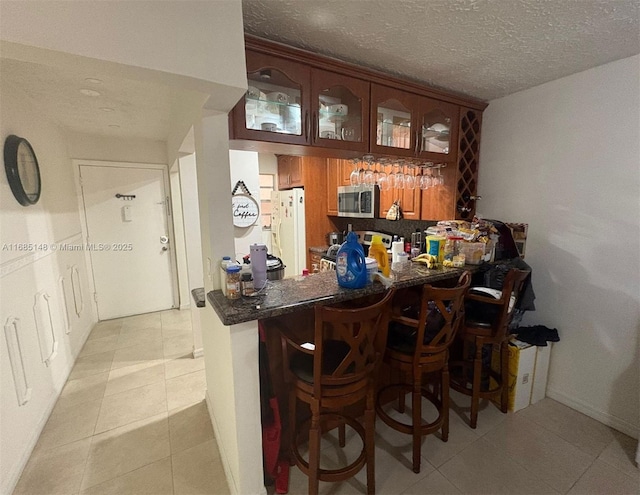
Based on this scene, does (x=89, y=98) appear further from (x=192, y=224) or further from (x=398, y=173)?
(x=398, y=173)

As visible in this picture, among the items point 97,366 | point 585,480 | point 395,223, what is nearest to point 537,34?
point 395,223

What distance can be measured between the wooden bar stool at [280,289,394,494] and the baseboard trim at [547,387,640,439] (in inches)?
65.9

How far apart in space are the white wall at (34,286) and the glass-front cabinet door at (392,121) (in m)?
2.28

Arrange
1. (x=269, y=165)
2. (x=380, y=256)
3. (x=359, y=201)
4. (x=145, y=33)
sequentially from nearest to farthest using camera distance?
Answer: (x=145, y=33) < (x=380, y=256) < (x=359, y=201) < (x=269, y=165)

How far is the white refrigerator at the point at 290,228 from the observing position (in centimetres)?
387

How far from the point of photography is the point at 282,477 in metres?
1.50

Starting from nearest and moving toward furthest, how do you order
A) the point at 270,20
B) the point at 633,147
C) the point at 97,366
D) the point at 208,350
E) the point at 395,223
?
the point at 270,20
the point at 633,147
the point at 208,350
the point at 97,366
the point at 395,223

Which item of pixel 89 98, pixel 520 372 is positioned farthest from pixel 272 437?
pixel 89 98

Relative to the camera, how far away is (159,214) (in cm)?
393

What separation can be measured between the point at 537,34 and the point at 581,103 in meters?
0.79

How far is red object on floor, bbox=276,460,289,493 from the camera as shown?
148 cm

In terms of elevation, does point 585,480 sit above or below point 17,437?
below

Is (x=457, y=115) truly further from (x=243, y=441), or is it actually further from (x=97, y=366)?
(x=97, y=366)

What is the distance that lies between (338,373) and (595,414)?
2.01 meters
